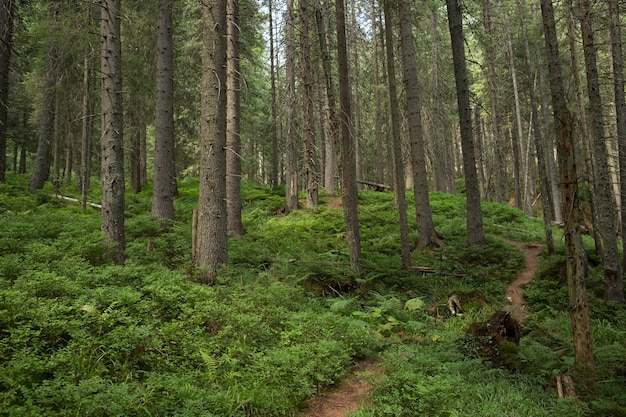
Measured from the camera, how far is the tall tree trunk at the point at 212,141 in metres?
7.88

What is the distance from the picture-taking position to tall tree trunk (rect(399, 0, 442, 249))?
13.3 meters

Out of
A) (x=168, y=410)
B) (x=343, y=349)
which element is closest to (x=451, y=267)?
(x=343, y=349)

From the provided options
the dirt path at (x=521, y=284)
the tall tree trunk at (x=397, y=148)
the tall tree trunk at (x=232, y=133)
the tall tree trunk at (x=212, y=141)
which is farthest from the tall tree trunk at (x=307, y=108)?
the dirt path at (x=521, y=284)

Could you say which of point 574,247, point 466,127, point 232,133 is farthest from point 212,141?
point 466,127

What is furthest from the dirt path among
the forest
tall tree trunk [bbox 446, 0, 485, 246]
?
tall tree trunk [bbox 446, 0, 485, 246]

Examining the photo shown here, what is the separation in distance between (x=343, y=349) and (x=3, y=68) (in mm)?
14340

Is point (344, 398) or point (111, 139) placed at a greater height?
point (111, 139)

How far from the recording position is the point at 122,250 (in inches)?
309

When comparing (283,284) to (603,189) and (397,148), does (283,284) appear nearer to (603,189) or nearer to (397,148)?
(397,148)

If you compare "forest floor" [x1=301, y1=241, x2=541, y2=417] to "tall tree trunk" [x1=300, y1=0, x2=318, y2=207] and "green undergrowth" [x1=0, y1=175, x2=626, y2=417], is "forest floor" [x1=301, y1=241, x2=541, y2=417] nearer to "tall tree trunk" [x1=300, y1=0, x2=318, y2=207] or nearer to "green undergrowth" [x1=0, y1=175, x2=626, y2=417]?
"green undergrowth" [x1=0, y1=175, x2=626, y2=417]

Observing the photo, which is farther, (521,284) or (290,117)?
(290,117)

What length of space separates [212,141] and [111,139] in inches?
75.9

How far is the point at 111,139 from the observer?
7887 millimetres

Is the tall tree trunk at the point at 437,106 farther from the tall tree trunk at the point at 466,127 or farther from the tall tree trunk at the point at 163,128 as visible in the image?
the tall tree trunk at the point at 163,128
